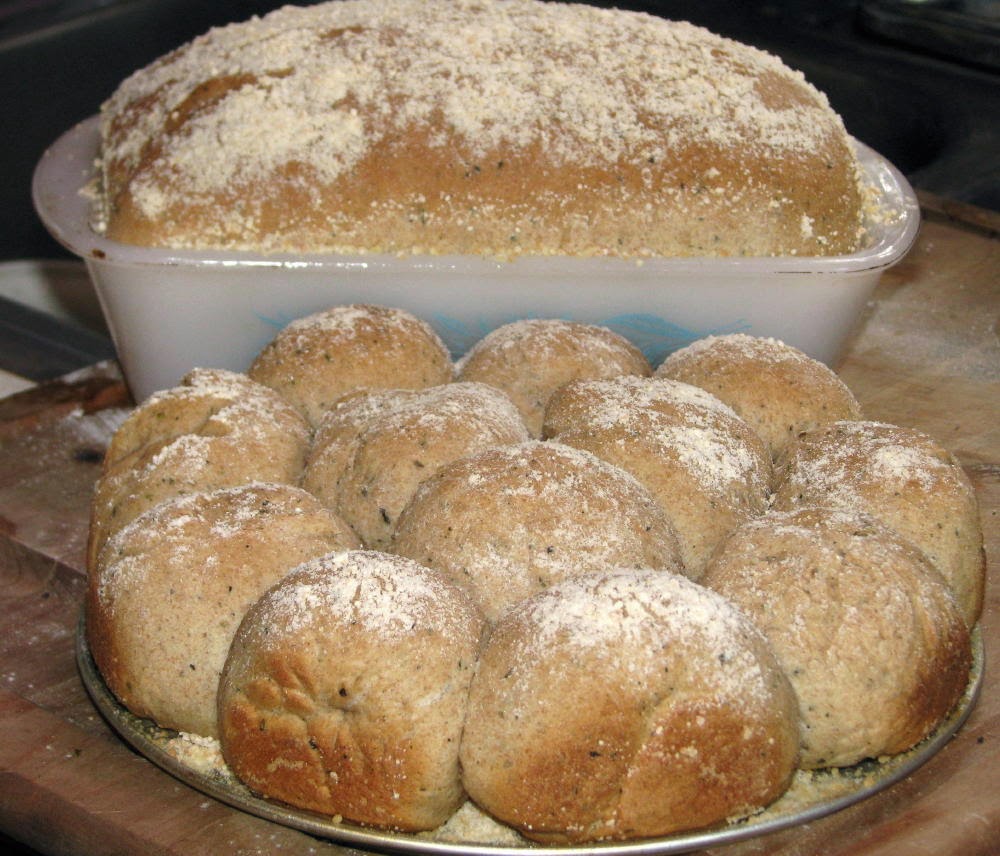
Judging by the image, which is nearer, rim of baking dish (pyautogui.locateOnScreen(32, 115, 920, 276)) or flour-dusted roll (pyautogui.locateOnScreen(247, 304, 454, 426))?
flour-dusted roll (pyautogui.locateOnScreen(247, 304, 454, 426))

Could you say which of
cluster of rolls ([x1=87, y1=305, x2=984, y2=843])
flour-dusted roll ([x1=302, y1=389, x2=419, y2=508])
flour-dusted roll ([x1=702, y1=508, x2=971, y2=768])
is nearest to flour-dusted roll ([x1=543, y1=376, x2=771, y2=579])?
cluster of rolls ([x1=87, y1=305, x2=984, y2=843])

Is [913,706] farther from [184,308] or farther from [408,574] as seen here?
[184,308]

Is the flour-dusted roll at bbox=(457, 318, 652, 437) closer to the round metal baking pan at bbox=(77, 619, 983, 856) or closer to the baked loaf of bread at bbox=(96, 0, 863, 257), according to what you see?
the baked loaf of bread at bbox=(96, 0, 863, 257)

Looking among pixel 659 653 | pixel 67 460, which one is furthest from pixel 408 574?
pixel 67 460

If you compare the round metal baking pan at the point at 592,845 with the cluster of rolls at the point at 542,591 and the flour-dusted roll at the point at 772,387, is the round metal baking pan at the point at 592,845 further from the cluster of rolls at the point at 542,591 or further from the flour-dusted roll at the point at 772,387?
the flour-dusted roll at the point at 772,387

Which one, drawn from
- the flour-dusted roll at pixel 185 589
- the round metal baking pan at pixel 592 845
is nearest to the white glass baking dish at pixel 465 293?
the flour-dusted roll at pixel 185 589

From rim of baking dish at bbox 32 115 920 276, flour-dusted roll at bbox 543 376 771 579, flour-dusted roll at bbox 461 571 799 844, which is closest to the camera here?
flour-dusted roll at bbox 461 571 799 844

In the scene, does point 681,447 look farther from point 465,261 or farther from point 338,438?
point 465,261

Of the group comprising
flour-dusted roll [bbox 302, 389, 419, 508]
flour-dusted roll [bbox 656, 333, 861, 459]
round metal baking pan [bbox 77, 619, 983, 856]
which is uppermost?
flour-dusted roll [bbox 302, 389, 419, 508]

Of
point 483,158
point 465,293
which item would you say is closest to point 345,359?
point 465,293
